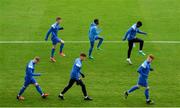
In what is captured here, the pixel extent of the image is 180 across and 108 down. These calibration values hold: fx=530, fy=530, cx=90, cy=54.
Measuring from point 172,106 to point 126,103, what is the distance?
2.00 m

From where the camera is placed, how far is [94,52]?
29438 mm

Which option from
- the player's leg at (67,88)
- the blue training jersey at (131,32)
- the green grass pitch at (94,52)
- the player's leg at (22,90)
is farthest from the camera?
the blue training jersey at (131,32)

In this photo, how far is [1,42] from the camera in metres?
30.3

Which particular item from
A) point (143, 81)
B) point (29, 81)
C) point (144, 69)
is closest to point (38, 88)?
point (29, 81)

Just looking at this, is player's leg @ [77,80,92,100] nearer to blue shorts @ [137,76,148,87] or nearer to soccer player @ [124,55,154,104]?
soccer player @ [124,55,154,104]

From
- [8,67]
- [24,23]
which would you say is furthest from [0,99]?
[24,23]

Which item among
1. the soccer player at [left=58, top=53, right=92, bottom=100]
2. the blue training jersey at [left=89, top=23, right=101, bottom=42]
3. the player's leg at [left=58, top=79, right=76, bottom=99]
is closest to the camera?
the soccer player at [left=58, top=53, right=92, bottom=100]

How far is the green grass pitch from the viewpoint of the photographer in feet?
78.6

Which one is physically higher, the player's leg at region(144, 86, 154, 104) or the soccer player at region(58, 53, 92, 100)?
the soccer player at region(58, 53, 92, 100)

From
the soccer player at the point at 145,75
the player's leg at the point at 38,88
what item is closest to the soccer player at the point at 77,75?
the player's leg at the point at 38,88

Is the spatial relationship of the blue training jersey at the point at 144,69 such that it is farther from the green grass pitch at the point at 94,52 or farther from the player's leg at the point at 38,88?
the player's leg at the point at 38,88

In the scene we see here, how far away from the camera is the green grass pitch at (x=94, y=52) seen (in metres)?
24.0

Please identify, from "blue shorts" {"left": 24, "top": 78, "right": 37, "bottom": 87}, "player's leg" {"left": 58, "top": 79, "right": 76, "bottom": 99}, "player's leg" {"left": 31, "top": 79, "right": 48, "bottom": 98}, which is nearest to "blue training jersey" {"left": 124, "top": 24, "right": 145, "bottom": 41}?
"player's leg" {"left": 58, "top": 79, "right": 76, "bottom": 99}

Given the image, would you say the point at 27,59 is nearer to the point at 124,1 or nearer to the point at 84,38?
the point at 84,38
